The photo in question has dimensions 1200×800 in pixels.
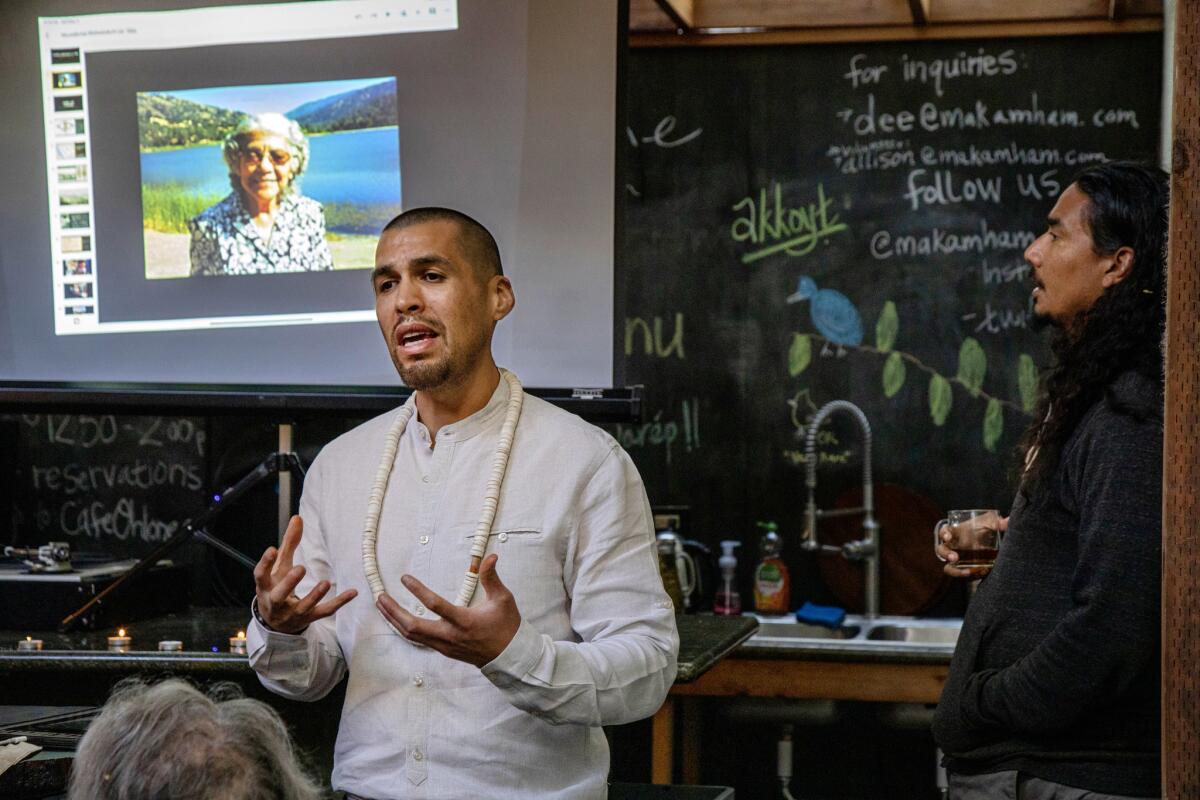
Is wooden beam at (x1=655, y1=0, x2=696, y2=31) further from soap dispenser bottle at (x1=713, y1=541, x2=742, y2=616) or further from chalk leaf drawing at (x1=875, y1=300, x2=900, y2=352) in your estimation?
soap dispenser bottle at (x1=713, y1=541, x2=742, y2=616)

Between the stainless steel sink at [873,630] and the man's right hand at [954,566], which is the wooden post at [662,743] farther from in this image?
the man's right hand at [954,566]

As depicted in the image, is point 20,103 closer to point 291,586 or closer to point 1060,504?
point 291,586

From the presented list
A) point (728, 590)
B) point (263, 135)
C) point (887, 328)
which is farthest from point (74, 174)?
point (887, 328)

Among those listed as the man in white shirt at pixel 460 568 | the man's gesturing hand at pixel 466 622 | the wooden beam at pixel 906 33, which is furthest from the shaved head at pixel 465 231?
the wooden beam at pixel 906 33

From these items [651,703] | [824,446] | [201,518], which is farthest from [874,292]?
[651,703]

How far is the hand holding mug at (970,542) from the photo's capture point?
230cm

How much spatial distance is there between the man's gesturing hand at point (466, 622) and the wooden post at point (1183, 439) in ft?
2.66

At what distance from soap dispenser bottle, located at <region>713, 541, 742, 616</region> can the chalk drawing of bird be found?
0.70 metres

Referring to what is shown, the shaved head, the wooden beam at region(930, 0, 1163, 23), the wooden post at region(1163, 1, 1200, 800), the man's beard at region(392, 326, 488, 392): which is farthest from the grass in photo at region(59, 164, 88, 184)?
the wooden post at region(1163, 1, 1200, 800)

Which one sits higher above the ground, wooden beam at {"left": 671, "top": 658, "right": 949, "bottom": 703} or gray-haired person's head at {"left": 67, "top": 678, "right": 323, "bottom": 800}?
gray-haired person's head at {"left": 67, "top": 678, "right": 323, "bottom": 800}

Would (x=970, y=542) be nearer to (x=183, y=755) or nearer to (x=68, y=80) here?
(x=183, y=755)

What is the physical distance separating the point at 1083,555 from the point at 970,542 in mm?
401

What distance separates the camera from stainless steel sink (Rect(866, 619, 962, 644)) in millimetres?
4012

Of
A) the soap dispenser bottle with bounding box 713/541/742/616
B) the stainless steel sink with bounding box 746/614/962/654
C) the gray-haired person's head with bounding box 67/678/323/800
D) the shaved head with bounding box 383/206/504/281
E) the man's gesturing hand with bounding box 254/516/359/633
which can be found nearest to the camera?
the gray-haired person's head with bounding box 67/678/323/800
